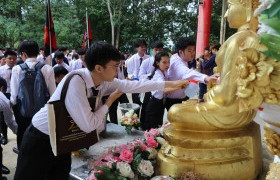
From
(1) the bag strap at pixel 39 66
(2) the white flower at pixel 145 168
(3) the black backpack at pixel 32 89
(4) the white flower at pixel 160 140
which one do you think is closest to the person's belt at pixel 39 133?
(2) the white flower at pixel 145 168

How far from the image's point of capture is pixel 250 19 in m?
2.08

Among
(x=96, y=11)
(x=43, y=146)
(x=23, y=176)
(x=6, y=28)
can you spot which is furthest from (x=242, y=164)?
(x=96, y=11)

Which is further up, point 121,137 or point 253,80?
point 253,80

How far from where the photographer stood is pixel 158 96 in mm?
3725

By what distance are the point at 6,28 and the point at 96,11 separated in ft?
20.5

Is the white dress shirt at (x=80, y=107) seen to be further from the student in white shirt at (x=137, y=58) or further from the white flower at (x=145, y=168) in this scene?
the student in white shirt at (x=137, y=58)

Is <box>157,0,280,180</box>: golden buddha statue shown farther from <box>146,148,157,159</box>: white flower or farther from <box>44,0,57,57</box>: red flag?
<box>44,0,57,57</box>: red flag

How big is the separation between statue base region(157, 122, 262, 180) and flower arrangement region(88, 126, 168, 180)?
0.16 metres

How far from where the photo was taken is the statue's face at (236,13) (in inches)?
82.4

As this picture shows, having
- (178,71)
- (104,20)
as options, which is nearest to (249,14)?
(178,71)

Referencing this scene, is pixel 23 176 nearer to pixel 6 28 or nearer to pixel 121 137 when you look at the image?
pixel 121 137

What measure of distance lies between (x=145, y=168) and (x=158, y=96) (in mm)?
1717

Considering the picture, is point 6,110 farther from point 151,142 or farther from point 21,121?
point 151,142

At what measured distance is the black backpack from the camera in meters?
3.06
